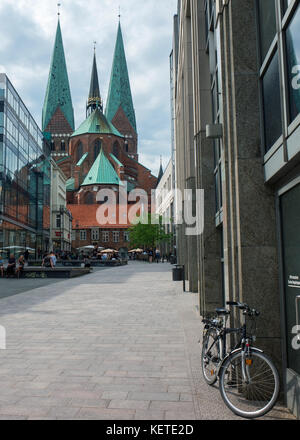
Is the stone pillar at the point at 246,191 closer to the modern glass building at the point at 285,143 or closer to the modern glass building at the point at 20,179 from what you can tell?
the modern glass building at the point at 285,143

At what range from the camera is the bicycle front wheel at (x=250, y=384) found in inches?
165

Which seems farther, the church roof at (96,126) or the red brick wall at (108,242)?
the church roof at (96,126)

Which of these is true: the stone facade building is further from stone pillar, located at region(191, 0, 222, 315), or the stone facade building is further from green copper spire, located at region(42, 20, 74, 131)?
green copper spire, located at region(42, 20, 74, 131)

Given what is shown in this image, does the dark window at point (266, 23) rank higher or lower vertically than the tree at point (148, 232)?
lower

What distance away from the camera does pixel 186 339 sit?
8.00 m

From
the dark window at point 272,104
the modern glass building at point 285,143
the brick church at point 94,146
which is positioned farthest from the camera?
the brick church at point 94,146

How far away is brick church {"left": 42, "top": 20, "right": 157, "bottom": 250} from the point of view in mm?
89000

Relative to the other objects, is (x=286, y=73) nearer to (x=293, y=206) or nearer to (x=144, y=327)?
(x=293, y=206)

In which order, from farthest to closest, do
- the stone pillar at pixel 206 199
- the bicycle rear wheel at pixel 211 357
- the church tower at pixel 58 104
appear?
the church tower at pixel 58 104
the stone pillar at pixel 206 199
the bicycle rear wheel at pixel 211 357

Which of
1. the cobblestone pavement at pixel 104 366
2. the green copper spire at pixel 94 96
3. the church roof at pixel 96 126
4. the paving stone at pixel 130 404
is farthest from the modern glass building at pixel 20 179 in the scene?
the green copper spire at pixel 94 96

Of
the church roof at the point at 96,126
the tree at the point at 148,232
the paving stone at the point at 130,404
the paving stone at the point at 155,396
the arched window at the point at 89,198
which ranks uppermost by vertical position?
the church roof at the point at 96,126

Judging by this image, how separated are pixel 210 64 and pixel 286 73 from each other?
6.27 metres

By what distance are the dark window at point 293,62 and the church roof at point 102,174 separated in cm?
8695

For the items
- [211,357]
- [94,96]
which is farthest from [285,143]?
[94,96]
